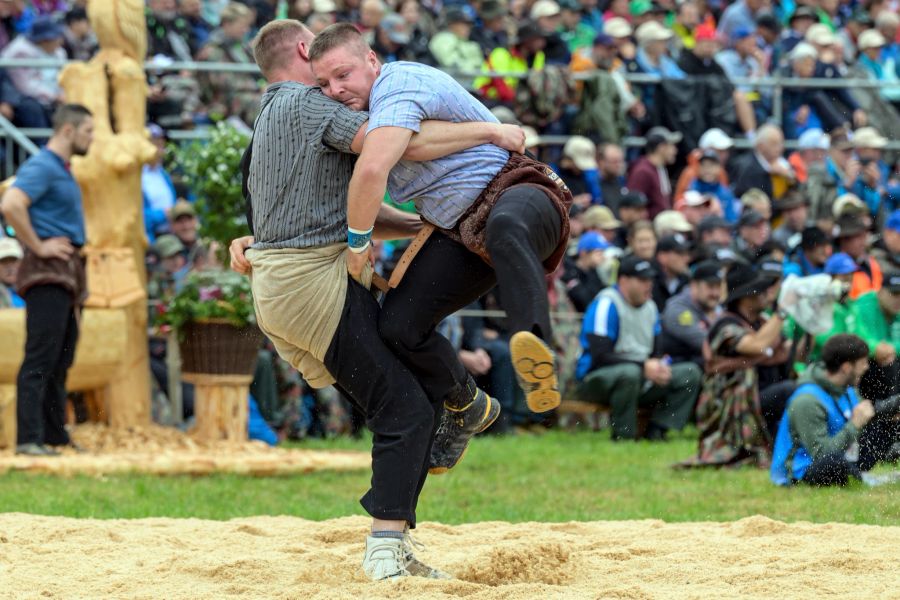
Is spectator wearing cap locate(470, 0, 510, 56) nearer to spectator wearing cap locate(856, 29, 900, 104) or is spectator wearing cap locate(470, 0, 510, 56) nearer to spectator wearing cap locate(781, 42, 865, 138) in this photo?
spectator wearing cap locate(781, 42, 865, 138)

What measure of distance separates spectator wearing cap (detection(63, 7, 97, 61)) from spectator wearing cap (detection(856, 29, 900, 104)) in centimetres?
893

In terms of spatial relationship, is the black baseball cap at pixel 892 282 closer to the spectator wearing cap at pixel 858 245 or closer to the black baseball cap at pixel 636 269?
the spectator wearing cap at pixel 858 245

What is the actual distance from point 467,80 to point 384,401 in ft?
29.7

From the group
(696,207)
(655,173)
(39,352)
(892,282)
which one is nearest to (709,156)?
(655,173)

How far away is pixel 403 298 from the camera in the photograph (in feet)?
18.7

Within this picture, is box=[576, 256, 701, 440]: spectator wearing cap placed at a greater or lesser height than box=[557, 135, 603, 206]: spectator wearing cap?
lesser

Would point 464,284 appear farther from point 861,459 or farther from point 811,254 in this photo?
point 811,254

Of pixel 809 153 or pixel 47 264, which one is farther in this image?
pixel 809 153

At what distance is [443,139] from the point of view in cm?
550

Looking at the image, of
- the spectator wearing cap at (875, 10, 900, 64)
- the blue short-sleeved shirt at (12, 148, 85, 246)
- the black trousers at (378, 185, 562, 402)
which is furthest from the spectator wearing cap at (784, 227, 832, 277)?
the black trousers at (378, 185, 562, 402)

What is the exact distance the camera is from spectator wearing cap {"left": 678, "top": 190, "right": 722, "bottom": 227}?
14055 mm

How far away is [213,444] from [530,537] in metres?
4.24

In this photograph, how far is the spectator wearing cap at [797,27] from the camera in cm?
1747

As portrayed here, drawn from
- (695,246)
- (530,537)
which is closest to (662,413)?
(695,246)
